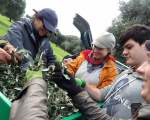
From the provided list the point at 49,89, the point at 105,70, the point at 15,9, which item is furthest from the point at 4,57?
the point at 15,9

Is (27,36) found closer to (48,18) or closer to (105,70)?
(48,18)

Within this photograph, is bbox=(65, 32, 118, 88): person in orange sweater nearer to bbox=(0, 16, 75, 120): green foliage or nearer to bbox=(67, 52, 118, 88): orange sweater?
bbox=(67, 52, 118, 88): orange sweater

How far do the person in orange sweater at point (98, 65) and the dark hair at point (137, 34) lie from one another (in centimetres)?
92

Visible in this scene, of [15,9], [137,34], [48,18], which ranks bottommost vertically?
[137,34]

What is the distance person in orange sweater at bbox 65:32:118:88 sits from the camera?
5.83 metres

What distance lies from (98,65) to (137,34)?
126cm

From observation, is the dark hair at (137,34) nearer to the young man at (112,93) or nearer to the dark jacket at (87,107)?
the young man at (112,93)

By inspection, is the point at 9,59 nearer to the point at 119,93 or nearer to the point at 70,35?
the point at 119,93

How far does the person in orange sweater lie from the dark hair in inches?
36.3

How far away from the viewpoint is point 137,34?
4844mm

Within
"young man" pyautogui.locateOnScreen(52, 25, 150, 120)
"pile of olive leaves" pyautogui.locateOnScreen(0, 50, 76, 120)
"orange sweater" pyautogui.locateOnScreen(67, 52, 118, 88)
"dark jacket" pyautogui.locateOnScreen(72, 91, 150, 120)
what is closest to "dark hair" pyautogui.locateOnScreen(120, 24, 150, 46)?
"young man" pyautogui.locateOnScreen(52, 25, 150, 120)

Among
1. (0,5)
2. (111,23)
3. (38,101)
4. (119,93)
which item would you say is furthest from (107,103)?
(0,5)

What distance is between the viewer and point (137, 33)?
4.86 meters

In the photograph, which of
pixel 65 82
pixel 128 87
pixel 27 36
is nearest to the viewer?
pixel 65 82
